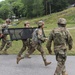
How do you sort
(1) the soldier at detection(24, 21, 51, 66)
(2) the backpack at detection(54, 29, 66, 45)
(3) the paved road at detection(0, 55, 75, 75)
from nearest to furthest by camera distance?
1. (2) the backpack at detection(54, 29, 66, 45)
2. (3) the paved road at detection(0, 55, 75, 75)
3. (1) the soldier at detection(24, 21, 51, 66)

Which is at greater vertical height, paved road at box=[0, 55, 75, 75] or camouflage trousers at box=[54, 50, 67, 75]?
camouflage trousers at box=[54, 50, 67, 75]

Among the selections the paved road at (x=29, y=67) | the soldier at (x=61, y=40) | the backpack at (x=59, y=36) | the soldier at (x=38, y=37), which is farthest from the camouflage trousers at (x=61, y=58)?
the soldier at (x=38, y=37)

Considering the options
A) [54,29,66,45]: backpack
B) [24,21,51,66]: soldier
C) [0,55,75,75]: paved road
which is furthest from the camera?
[24,21,51,66]: soldier

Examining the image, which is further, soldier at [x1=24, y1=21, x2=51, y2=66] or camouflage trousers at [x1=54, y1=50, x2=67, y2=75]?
soldier at [x1=24, y1=21, x2=51, y2=66]

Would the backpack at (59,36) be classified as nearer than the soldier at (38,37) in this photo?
Yes

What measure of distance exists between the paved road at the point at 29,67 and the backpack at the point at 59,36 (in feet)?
5.59

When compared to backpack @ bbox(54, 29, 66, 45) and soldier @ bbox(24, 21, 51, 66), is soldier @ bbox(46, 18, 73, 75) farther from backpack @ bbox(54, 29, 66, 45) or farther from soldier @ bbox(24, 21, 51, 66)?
soldier @ bbox(24, 21, 51, 66)

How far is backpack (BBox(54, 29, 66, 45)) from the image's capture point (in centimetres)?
799

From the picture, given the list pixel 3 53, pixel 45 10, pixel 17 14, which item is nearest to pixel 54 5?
pixel 45 10

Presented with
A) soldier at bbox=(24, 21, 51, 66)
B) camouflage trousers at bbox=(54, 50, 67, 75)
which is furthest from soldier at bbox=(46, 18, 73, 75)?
soldier at bbox=(24, 21, 51, 66)

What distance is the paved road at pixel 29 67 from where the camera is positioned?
966cm

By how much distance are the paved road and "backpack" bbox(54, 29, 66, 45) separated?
1704mm

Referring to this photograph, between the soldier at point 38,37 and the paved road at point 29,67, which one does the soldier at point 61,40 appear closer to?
the paved road at point 29,67

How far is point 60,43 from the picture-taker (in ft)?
26.4
